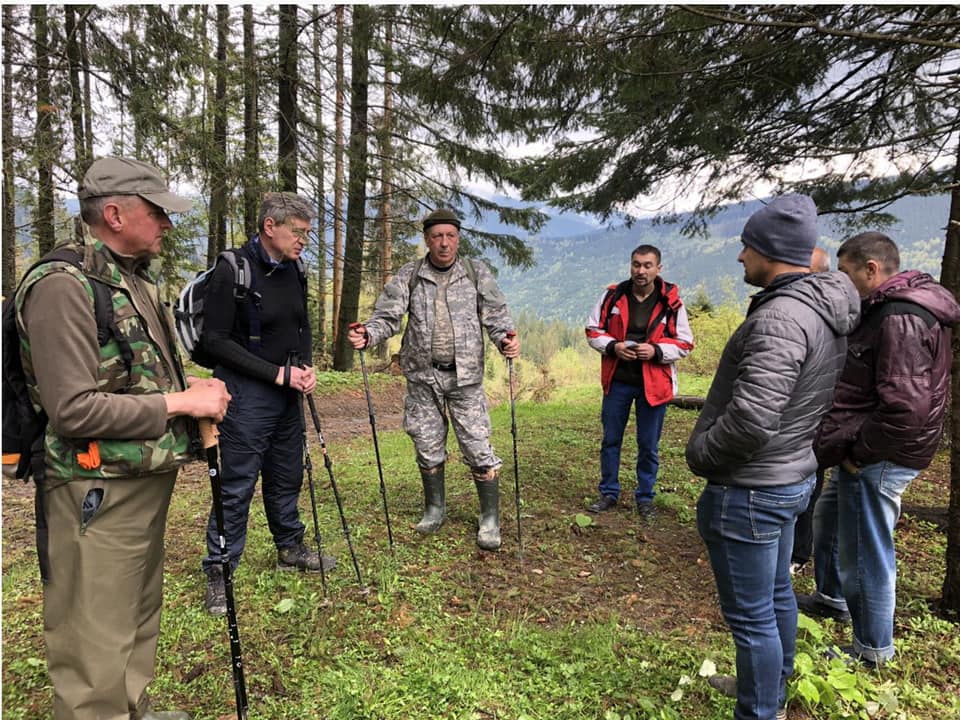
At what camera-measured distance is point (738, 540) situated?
211 centimetres

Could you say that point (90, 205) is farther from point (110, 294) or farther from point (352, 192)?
point (352, 192)

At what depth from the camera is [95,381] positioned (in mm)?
1894

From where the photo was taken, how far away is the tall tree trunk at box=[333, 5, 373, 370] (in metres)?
10.5

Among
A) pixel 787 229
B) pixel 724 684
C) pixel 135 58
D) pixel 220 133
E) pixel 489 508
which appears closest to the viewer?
pixel 787 229

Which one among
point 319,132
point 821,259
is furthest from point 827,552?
point 319,132

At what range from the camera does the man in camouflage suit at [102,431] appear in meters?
1.83

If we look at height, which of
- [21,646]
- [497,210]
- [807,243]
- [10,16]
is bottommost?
[21,646]

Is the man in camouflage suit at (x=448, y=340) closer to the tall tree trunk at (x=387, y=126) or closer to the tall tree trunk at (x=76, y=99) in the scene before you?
the tall tree trunk at (x=387, y=126)

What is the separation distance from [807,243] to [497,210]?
11013 millimetres

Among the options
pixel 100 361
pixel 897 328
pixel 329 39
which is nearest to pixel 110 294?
pixel 100 361

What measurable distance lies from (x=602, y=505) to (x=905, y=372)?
276 centimetres

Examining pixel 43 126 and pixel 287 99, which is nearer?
pixel 43 126

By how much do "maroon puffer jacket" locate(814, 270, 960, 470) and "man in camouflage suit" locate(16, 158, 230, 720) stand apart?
9.77 ft

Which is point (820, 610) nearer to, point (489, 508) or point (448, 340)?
point (489, 508)
